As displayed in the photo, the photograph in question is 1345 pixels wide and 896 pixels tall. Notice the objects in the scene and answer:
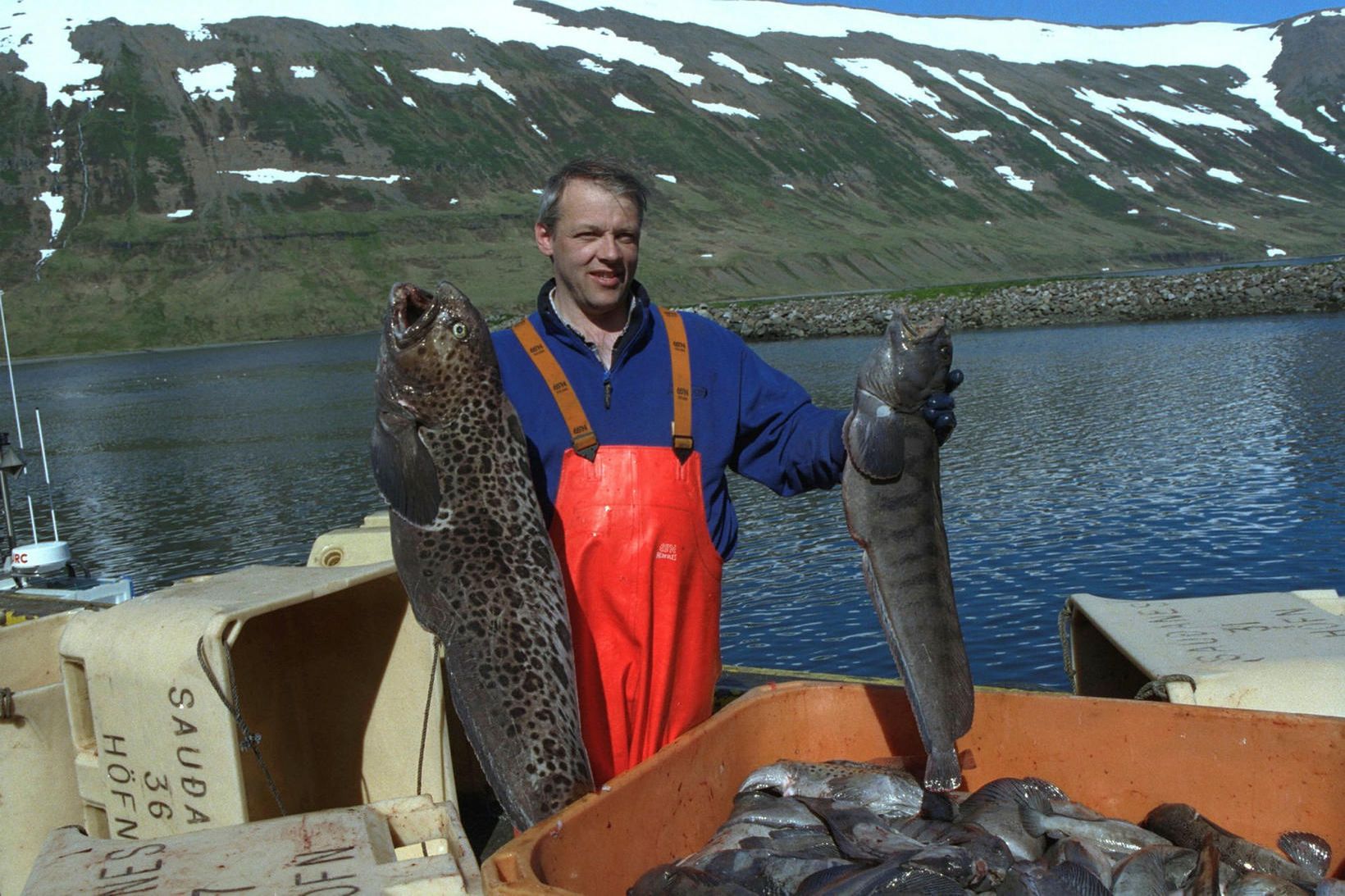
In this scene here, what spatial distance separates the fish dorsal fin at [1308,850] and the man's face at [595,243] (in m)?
2.32

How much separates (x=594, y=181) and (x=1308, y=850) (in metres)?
2.62

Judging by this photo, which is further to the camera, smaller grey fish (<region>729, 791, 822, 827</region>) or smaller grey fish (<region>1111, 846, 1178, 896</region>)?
A: smaller grey fish (<region>729, 791, 822, 827</region>)

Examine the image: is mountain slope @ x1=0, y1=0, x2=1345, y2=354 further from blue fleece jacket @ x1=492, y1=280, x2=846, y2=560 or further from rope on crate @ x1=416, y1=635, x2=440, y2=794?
blue fleece jacket @ x1=492, y1=280, x2=846, y2=560

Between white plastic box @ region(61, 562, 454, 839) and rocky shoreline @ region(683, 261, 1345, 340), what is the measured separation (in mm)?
43171

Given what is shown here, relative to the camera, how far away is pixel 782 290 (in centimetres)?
10562

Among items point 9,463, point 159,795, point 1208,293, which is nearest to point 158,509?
point 9,463

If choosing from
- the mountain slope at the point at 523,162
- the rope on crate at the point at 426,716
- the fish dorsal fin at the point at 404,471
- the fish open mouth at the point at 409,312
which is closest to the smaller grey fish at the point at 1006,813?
the fish dorsal fin at the point at 404,471

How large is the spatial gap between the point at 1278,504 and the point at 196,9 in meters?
153

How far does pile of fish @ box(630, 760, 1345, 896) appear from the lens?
275 centimetres

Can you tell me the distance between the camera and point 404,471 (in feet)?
11.8

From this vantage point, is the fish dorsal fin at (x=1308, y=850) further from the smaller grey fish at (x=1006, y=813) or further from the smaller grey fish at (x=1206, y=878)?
the smaller grey fish at (x=1006, y=813)

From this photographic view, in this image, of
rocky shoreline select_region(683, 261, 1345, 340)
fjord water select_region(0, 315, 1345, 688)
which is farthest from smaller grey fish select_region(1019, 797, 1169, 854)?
rocky shoreline select_region(683, 261, 1345, 340)

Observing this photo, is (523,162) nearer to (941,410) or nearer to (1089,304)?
(1089,304)

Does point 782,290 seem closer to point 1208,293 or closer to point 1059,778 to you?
point 1208,293
